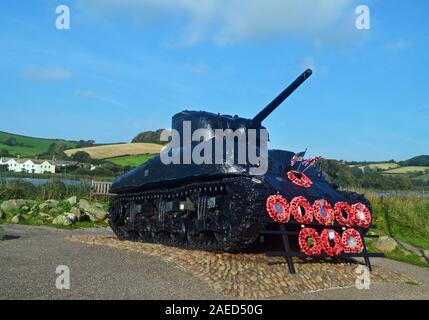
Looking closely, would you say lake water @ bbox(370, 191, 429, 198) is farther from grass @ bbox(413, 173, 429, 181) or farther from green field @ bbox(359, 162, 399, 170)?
green field @ bbox(359, 162, 399, 170)

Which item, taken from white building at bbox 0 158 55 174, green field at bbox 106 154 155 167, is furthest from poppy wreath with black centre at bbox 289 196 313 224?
white building at bbox 0 158 55 174

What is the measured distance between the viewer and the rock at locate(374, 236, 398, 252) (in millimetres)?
16995

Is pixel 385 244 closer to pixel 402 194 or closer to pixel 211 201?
pixel 402 194

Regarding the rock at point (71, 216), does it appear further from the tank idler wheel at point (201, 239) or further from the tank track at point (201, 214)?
the tank idler wheel at point (201, 239)

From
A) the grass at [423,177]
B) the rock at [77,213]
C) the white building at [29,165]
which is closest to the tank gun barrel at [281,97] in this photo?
the rock at [77,213]

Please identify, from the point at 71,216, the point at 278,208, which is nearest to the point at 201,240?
the point at 278,208

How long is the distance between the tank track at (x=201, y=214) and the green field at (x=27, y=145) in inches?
1748

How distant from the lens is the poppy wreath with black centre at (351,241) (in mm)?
11273

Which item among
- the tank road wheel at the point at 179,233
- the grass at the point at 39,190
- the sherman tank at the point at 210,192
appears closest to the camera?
the sherman tank at the point at 210,192

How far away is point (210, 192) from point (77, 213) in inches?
453

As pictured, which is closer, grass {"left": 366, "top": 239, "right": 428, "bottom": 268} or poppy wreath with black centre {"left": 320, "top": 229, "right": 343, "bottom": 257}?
poppy wreath with black centre {"left": 320, "top": 229, "right": 343, "bottom": 257}

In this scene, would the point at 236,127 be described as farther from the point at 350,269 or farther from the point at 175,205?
the point at 350,269

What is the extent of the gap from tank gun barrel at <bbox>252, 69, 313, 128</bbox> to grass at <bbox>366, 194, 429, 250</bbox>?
8.74 meters
